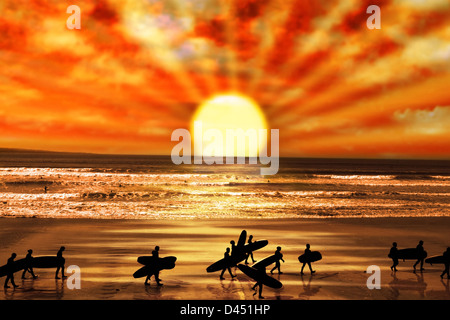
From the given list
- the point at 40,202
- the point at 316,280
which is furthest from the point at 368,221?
the point at 40,202

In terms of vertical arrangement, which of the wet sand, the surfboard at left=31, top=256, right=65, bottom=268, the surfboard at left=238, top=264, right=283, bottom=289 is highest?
the surfboard at left=31, top=256, right=65, bottom=268

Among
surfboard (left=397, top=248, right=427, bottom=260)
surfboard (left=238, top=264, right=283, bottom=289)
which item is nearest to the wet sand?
surfboard (left=238, top=264, right=283, bottom=289)

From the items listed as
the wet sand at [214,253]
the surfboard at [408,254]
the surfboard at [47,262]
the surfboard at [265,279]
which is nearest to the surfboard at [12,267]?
the surfboard at [47,262]

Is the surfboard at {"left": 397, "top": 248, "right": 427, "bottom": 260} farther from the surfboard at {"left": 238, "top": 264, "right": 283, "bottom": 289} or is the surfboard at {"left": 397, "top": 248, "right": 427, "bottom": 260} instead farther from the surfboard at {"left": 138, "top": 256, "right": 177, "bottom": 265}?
the surfboard at {"left": 138, "top": 256, "right": 177, "bottom": 265}

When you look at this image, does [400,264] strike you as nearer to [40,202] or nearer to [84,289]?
[84,289]

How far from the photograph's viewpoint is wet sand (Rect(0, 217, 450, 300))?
47.9 feet

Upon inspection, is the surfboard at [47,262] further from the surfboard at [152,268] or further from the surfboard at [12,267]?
the surfboard at [152,268]

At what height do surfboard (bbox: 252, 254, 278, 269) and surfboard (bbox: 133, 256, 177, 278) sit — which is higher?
surfboard (bbox: 252, 254, 278, 269)

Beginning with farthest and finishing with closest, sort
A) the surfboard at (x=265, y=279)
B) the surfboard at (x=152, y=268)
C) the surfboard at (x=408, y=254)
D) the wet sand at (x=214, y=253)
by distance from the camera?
the surfboard at (x=408, y=254)
the surfboard at (x=152, y=268)
the wet sand at (x=214, y=253)
the surfboard at (x=265, y=279)

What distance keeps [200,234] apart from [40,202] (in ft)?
92.8

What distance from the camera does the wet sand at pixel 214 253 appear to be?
574 inches

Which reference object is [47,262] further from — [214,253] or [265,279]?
[265,279]

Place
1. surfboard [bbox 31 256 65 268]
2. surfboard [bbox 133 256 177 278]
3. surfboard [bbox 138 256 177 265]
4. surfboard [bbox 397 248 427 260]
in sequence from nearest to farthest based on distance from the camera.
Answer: surfboard [bbox 133 256 177 278] → surfboard [bbox 138 256 177 265] → surfboard [bbox 31 256 65 268] → surfboard [bbox 397 248 427 260]
